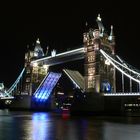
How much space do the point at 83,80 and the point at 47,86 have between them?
10721mm

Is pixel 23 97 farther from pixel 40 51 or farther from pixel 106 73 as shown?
pixel 106 73

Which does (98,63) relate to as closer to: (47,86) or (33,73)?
(47,86)

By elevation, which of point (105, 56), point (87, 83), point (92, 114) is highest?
point (105, 56)

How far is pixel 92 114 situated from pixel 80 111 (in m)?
3.27

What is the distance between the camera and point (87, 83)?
6650cm

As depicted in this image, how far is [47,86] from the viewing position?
86.2 metres

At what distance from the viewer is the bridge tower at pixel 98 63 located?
63.7 m

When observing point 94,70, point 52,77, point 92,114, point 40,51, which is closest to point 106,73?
point 94,70

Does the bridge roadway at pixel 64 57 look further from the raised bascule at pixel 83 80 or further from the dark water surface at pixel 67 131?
the dark water surface at pixel 67 131

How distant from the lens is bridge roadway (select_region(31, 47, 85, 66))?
71.5 meters

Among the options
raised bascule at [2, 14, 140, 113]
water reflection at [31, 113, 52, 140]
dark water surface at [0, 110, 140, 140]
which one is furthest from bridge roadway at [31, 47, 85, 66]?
dark water surface at [0, 110, 140, 140]

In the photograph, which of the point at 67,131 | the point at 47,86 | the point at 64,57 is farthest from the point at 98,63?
the point at 67,131

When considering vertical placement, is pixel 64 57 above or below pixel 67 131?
above

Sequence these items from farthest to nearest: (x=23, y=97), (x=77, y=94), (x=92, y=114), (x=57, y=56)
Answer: (x=23, y=97) → (x=57, y=56) → (x=77, y=94) → (x=92, y=114)
